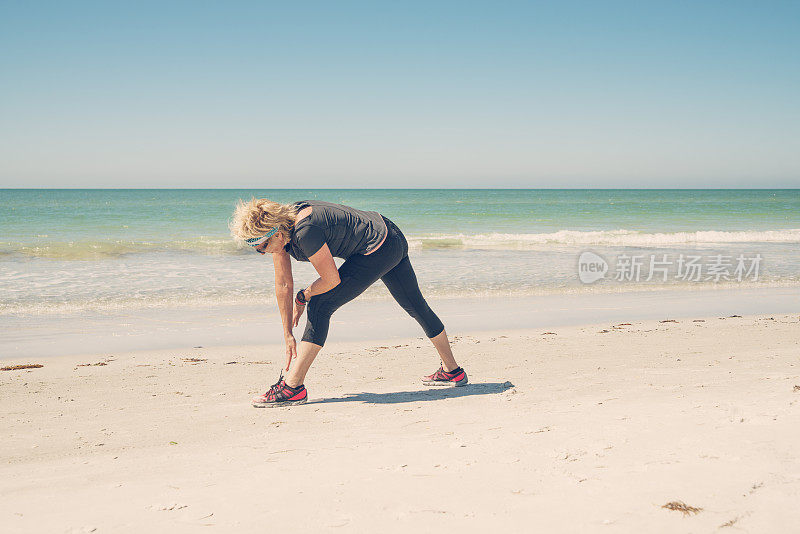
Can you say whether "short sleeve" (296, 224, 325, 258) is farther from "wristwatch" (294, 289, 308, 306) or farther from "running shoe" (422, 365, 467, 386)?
"running shoe" (422, 365, 467, 386)

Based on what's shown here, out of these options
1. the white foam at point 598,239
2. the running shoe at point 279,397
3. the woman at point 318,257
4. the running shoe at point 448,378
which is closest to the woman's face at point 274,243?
the woman at point 318,257

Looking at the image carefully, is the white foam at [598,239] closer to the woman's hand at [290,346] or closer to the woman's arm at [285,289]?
the woman's hand at [290,346]

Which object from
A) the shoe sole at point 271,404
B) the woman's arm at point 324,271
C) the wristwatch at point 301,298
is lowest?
the shoe sole at point 271,404

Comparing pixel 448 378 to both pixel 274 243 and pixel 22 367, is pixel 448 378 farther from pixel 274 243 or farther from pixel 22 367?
→ pixel 22 367

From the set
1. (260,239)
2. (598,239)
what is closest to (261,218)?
(260,239)

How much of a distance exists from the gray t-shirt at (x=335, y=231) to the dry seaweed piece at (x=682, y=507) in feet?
7.08

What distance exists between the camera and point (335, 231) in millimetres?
3590

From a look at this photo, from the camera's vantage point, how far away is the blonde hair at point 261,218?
340cm

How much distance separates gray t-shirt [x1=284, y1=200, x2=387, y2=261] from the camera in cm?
345

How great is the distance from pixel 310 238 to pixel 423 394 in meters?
1.58

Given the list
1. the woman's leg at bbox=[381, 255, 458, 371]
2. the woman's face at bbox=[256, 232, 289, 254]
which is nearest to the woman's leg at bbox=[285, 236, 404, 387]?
the woman's leg at bbox=[381, 255, 458, 371]

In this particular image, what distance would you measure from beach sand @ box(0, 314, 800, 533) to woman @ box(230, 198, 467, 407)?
44 cm

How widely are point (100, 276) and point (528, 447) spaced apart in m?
11.4

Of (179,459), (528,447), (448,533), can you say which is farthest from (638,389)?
(179,459)
